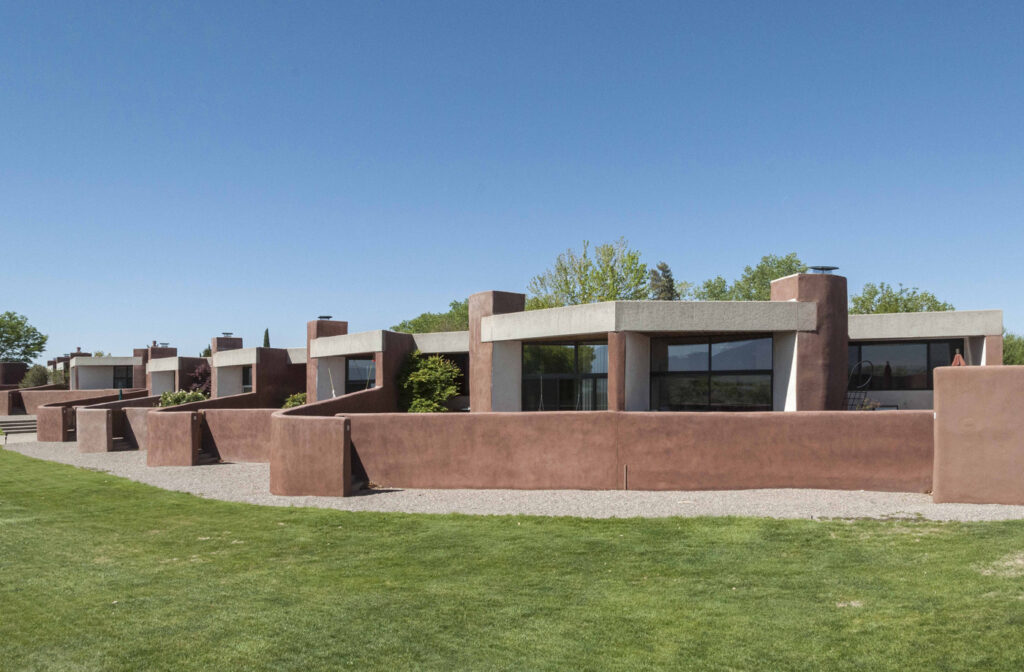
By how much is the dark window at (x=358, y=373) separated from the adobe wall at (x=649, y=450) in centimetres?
1272

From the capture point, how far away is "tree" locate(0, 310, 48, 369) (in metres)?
79.7

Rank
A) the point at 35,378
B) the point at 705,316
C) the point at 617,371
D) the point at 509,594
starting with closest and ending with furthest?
the point at 509,594, the point at 617,371, the point at 705,316, the point at 35,378

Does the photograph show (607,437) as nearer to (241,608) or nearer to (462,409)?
(241,608)

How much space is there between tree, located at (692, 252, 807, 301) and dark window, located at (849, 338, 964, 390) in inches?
2426

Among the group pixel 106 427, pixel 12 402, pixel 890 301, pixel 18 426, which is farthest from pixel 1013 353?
pixel 12 402

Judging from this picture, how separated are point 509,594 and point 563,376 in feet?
48.7

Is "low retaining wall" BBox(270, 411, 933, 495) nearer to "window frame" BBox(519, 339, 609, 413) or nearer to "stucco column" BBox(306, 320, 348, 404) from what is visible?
"window frame" BBox(519, 339, 609, 413)

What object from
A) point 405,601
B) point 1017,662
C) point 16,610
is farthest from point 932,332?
point 16,610

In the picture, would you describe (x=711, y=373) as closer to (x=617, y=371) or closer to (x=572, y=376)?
(x=572, y=376)

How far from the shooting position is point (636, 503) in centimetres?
1379

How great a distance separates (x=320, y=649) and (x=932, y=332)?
22.3m

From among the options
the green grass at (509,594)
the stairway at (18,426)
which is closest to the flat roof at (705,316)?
the green grass at (509,594)

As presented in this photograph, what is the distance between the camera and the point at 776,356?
62.9 feet

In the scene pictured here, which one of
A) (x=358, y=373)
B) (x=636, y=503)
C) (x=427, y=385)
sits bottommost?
(x=636, y=503)
